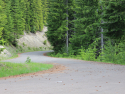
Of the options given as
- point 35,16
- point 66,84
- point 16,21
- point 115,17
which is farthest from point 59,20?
point 35,16

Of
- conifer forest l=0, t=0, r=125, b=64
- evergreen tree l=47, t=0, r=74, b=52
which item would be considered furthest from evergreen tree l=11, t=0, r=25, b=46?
evergreen tree l=47, t=0, r=74, b=52

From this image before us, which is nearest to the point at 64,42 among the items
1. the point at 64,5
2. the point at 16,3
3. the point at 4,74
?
the point at 64,5

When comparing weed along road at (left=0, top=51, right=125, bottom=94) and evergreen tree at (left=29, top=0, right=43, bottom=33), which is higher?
evergreen tree at (left=29, top=0, right=43, bottom=33)

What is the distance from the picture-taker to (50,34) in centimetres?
3306

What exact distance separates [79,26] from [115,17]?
42.0 ft

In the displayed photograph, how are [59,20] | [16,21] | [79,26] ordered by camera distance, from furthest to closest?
[16,21]
[59,20]
[79,26]

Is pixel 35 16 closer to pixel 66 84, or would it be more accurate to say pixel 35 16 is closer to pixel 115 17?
pixel 115 17

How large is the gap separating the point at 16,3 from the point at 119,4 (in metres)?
37.7

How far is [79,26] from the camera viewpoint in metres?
27.1

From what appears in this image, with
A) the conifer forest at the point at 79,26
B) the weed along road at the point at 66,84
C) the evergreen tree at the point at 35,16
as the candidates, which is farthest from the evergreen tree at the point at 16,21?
the weed along road at the point at 66,84

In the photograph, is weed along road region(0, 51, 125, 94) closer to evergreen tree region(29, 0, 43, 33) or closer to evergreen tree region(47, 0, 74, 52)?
evergreen tree region(47, 0, 74, 52)

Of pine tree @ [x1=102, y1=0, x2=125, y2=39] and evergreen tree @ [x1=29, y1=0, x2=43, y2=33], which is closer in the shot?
pine tree @ [x1=102, y1=0, x2=125, y2=39]

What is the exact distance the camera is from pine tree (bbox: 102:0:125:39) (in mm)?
14434

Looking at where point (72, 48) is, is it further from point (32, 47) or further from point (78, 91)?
point (32, 47)
